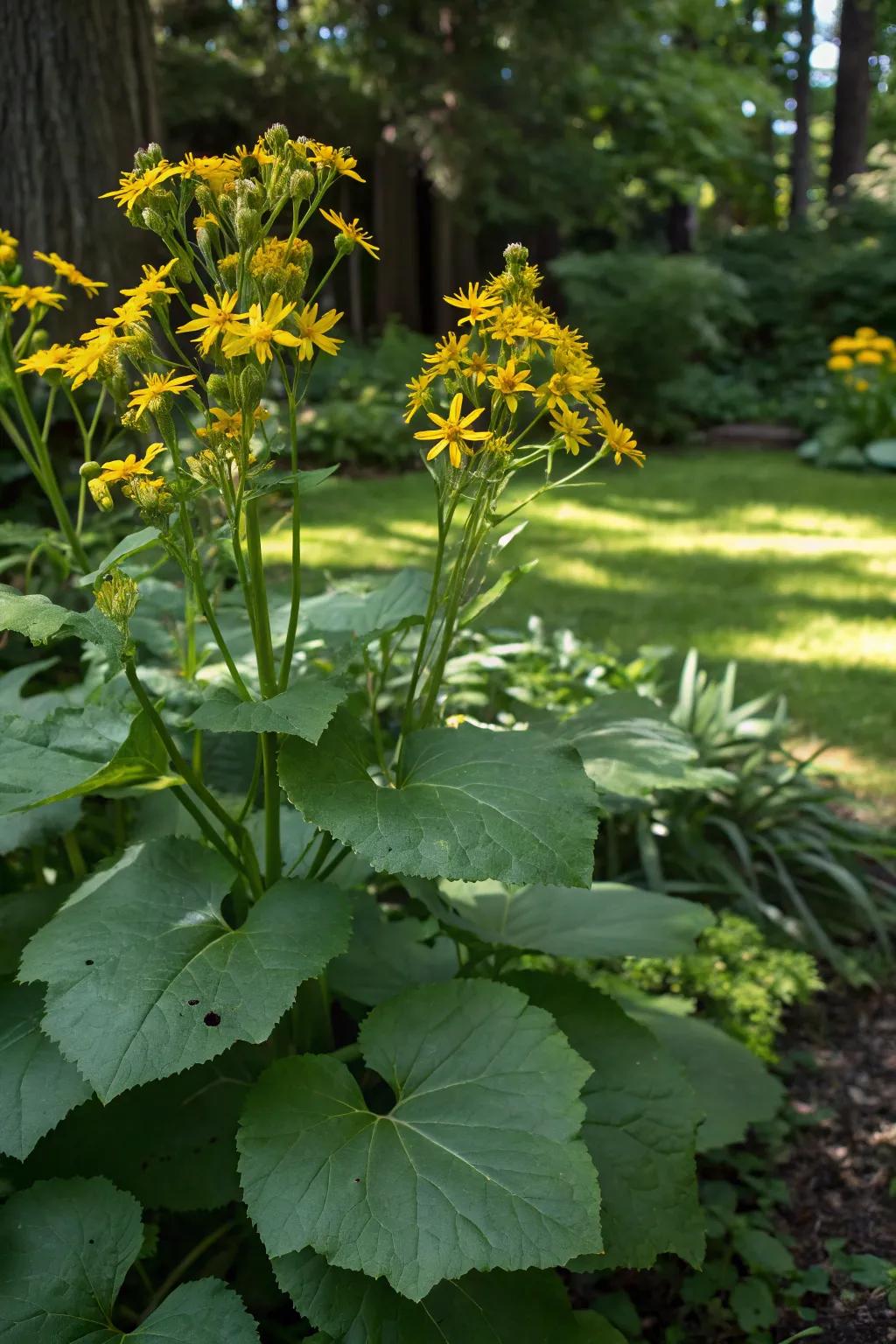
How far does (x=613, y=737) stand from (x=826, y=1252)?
0.94 metres

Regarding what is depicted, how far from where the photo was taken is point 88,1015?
3.88 feet

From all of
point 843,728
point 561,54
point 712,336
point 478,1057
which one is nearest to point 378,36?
point 561,54

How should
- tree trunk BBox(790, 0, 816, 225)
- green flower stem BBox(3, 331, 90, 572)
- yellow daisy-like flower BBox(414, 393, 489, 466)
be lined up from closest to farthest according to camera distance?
1. yellow daisy-like flower BBox(414, 393, 489, 466)
2. green flower stem BBox(3, 331, 90, 572)
3. tree trunk BBox(790, 0, 816, 225)

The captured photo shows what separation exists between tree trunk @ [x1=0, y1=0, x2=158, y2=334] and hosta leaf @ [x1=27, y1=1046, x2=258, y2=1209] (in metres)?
2.80

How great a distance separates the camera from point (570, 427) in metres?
1.42

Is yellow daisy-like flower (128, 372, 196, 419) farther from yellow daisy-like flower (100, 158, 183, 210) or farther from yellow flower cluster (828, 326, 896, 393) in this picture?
yellow flower cluster (828, 326, 896, 393)

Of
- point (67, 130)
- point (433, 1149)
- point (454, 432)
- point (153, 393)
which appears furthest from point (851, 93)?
point (433, 1149)

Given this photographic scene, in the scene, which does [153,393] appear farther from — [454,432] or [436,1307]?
Answer: [436,1307]

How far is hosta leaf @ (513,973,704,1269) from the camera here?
138 cm

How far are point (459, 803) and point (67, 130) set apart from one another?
3284 mm

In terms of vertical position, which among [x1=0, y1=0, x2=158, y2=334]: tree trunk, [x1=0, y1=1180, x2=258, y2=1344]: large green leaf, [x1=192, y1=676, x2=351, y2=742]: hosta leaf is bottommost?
[x1=0, y1=1180, x2=258, y2=1344]: large green leaf

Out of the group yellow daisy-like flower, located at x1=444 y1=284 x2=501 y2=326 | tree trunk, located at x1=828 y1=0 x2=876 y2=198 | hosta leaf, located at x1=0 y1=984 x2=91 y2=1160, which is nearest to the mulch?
hosta leaf, located at x1=0 y1=984 x2=91 y2=1160

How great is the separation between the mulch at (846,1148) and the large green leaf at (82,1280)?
99 centimetres

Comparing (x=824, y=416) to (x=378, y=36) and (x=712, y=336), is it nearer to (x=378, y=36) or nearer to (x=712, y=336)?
(x=712, y=336)
